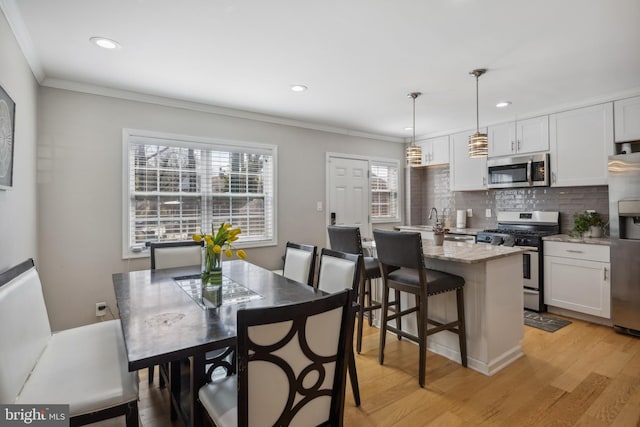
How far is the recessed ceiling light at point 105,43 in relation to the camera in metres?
2.26

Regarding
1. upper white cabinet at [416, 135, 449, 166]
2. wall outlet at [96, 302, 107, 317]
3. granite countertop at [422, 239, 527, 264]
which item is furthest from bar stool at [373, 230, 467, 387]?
upper white cabinet at [416, 135, 449, 166]

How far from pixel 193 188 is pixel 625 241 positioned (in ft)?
14.2

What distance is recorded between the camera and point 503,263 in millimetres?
2518

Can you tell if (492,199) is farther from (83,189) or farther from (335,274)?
(83,189)

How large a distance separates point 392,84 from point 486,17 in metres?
1.16

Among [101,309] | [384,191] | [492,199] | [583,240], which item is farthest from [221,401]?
[492,199]

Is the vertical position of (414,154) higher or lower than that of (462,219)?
higher

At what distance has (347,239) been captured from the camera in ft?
9.21

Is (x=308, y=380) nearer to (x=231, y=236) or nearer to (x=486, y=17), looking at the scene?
(x=231, y=236)

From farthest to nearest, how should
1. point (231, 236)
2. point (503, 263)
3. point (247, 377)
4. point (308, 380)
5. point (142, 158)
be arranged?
1. point (142, 158)
2. point (503, 263)
3. point (231, 236)
4. point (308, 380)
5. point (247, 377)

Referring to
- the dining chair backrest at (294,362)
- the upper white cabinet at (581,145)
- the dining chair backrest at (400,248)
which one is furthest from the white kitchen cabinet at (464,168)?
the dining chair backrest at (294,362)

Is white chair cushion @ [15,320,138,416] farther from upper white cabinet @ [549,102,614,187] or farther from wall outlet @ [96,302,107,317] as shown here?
upper white cabinet @ [549,102,614,187]

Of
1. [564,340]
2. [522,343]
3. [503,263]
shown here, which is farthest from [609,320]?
[503,263]

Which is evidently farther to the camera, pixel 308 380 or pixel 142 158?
pixel 142 158
